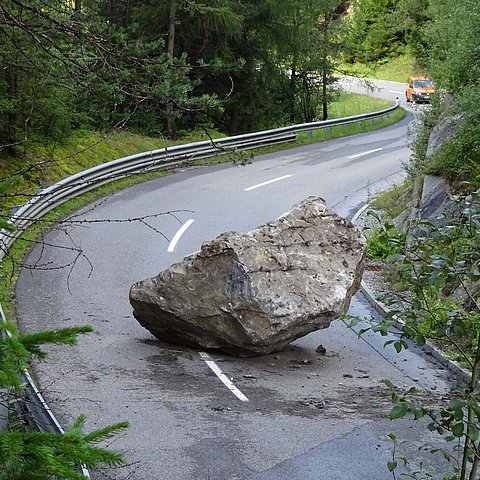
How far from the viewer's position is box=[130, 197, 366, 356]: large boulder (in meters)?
11.0

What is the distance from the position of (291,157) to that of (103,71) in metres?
19.4

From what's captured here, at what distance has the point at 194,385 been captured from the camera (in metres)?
10.3

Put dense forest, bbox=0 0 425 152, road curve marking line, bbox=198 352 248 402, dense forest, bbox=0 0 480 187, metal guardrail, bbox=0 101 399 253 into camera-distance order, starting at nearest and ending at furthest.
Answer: dense forest, bbox=0 0 480 187 → road curve marking line, bbox=198 352 248 402 → metal guardrail, bbox=0 101 399 253 → dense forest, bbox=0 0 425 152

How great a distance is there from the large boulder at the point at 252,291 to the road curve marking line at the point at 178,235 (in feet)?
16.9

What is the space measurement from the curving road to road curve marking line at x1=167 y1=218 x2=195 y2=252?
6 cm

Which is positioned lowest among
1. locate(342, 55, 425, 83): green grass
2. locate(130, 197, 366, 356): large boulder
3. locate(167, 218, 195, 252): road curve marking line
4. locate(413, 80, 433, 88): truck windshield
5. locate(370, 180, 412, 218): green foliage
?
locate(342, 55, 425, 83): green grass

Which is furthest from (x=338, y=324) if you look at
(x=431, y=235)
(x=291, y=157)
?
(x=291, y=157)

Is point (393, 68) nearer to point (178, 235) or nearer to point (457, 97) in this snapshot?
point (457, 97)

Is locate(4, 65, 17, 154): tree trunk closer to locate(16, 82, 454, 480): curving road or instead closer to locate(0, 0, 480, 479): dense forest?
locate(0, 0, 480, 479): dense forest

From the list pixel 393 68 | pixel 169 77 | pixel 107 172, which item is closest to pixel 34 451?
pixel 169 77

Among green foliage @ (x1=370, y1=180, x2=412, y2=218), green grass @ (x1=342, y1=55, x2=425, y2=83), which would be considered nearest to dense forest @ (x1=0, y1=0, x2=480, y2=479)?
green foliage @ (x1=370, y1=180, x2=412, y2=218)

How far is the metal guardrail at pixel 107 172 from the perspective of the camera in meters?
7.02

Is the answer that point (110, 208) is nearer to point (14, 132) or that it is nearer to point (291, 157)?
point (14, 132)

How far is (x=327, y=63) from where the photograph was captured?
37.4m
